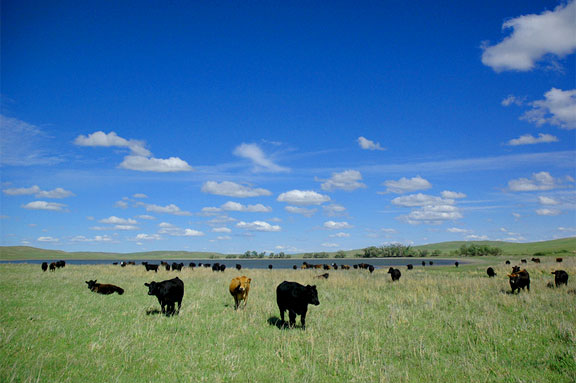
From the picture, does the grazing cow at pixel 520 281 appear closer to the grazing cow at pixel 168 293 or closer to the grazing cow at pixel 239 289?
the grazing cow at pixel 239 289

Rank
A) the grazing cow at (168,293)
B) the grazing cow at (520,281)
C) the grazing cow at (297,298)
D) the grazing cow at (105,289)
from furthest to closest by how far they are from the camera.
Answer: the grazing cow at (105,289) < the grazing cow at (520,281) < the grazing cow at (168,293) < the grazing cow at (297,298)

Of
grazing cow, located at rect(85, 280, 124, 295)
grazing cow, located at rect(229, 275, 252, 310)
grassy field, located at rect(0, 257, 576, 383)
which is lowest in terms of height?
grassy field, located at rect(0, 257, 576, 383)

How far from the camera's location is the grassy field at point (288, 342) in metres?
7.70

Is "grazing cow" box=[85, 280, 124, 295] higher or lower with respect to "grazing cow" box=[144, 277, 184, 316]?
lower

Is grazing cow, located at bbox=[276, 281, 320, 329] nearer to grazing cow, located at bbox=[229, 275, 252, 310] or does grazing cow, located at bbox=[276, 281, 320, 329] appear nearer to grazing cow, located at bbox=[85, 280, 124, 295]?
grazing cow, located at bbox=[229, 275, 252, 310]

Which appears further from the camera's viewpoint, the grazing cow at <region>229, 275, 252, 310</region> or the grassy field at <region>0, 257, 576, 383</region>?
the grazing cow at <region>229, 275, 252, 310</region>

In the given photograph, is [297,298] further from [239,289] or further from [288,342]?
[239,289]

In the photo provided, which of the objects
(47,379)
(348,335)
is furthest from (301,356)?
(47,379)

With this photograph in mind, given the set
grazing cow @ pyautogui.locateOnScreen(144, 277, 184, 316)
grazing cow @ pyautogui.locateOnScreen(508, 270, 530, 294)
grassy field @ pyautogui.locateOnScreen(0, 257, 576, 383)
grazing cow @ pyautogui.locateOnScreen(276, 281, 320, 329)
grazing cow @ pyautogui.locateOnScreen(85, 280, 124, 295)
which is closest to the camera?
grassy field @ pyautogui.locateOnScreen(0, 257, 576, 383)

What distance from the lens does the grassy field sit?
7.70 m

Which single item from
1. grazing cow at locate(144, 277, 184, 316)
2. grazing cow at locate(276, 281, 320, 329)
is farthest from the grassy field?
grazing cow at locate(276, 281, 320, 329)

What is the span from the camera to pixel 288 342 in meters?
10.0

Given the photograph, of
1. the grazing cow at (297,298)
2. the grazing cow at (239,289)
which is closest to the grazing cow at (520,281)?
the grazing cow at (297,298)

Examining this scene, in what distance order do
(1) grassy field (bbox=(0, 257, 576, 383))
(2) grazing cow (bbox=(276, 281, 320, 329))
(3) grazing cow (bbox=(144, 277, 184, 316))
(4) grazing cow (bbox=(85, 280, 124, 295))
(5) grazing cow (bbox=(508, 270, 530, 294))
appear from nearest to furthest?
(1) grassy field (bbox=(0, 257, 576, 383)) → (2) grazing cow (bbox=(276, 281, 320, 329)) → (3) grazing cow (bbox=(144, 277, 184, 316)) → (5) grazing cow (bbox=(508, 270, 530, 294)) → (4) grazing cow (bbox=(85, 280, 124, 295))
